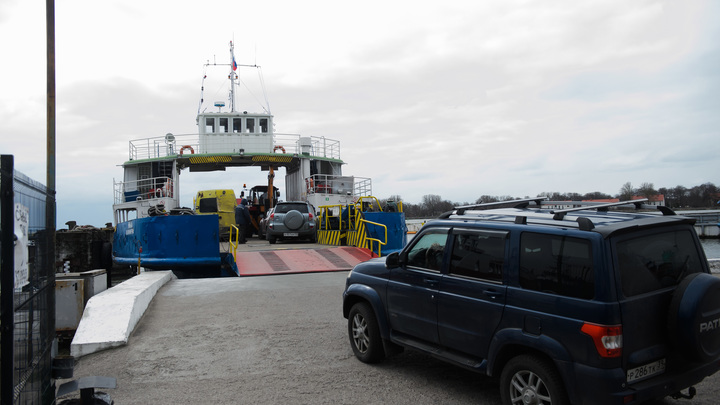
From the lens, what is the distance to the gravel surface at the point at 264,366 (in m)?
4.61

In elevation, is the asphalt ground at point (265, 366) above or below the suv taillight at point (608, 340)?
below

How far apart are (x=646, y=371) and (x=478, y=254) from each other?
4.72 ft

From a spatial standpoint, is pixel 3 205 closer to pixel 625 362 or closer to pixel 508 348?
pixel 508 348

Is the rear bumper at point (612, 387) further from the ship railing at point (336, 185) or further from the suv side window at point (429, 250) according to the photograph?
the ship railing at point (336, 185)

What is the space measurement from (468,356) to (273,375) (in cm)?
202

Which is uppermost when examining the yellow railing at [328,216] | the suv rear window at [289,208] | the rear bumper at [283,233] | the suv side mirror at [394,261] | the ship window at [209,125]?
the ship window at [209,125]

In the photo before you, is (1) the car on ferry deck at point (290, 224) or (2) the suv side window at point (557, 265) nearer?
(2) the suv side window at point (557, 265)

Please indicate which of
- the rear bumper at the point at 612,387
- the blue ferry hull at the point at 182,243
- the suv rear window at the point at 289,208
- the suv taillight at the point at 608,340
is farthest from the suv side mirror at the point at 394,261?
the suv rear window at the point at 289,208

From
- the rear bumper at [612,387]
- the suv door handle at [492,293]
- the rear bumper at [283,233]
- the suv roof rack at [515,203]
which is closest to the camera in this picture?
the rear bumper at [612,387]

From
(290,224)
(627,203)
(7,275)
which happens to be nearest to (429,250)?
(627,203)

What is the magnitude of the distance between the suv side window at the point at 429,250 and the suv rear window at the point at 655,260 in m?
1.58

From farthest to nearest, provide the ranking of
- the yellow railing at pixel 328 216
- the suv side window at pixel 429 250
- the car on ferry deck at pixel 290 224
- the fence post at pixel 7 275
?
the car on ferry deck at pixel 290 224 → the yellow railing at pixel 328 216 → the suv side window at pixel 429 250 → the fence post at pixel 7 275

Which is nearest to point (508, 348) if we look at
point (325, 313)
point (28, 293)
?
point (28, 293)

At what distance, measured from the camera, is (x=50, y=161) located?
32.3 feet
